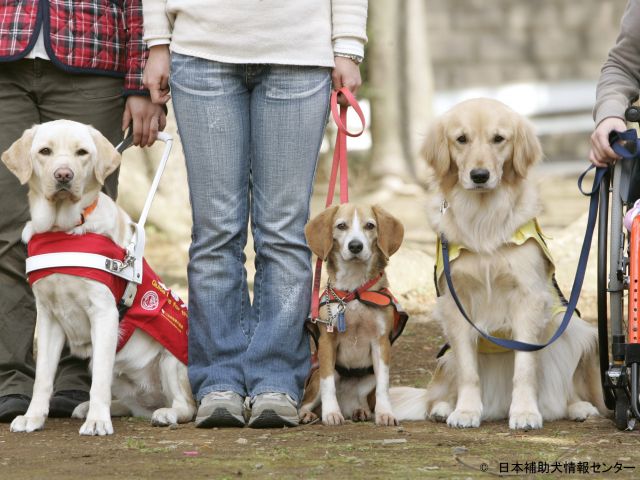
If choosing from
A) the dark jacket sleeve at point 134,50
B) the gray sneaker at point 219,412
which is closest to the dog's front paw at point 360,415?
the gray sneaker at point 219,412

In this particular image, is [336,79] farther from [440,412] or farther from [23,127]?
[440,412]

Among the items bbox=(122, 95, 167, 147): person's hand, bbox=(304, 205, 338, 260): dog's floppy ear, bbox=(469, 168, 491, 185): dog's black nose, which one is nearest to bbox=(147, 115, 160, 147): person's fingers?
bbox=(122, 95, 167, 147): person's hand

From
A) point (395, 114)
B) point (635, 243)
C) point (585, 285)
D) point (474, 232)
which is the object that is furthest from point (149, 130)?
point (395, 114)

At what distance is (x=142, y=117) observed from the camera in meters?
4.73

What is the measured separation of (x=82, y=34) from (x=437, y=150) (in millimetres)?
1603

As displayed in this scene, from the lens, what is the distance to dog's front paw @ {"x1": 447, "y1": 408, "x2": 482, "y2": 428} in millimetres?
4422

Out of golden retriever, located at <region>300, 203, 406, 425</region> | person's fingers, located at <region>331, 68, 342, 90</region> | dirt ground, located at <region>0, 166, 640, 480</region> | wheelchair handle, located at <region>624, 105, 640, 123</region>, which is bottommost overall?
dirt ground, located at <region>0, 166, 640, 480</region>

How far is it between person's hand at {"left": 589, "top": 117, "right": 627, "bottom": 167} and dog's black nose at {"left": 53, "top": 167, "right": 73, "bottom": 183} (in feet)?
6.76

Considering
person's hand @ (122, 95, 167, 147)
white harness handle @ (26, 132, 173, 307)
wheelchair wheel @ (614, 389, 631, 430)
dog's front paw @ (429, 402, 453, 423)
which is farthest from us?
person's hand @ (122, 95, 167, 147)

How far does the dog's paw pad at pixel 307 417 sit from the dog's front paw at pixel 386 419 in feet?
0.90

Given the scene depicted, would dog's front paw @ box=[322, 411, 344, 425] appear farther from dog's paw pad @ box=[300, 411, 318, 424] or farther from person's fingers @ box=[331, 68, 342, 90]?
person's fingers @ box=[331, 68, 342, 90]

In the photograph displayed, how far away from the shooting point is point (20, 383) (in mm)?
4711

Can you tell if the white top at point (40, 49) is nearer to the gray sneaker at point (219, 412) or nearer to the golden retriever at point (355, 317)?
the golden retriever at point (355, 317)

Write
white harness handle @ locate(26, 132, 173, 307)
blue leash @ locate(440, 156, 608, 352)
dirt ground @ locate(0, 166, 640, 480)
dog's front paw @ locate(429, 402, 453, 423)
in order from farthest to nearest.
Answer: dog's front paw @ locate(429, 402, 453, 423) → blue leash @ locate(440, 156, 608, 352) → white harness handle @ locate(26, 132, 173, 307) → dirt ground @ locate(0, 166, 640, 480)
